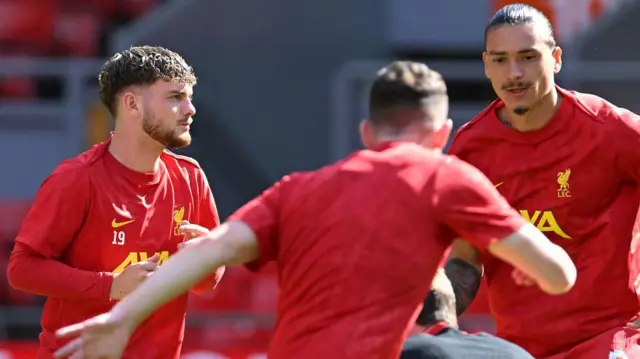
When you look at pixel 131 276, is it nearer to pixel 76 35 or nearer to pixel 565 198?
pixel 565 198

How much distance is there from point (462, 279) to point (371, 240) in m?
1.37

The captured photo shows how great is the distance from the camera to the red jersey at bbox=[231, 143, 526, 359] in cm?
404

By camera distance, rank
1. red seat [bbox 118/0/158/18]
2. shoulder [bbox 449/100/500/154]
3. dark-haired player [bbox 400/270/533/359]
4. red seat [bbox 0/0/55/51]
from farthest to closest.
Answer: red seat [bbox 118/0/158/18] → red seat [bbox 0/0/55/51] → shoulder [bbox 449/100/500/154] → dark-haired player [bbox 400/270/533/359]

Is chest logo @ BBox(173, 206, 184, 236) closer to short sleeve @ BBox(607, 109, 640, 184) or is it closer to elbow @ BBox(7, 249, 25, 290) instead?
elbow @ BBox(7, 249, 25, 290)

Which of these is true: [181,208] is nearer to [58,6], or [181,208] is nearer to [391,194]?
[391,194]

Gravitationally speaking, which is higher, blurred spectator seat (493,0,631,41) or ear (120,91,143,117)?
ear (120,91,143,117)

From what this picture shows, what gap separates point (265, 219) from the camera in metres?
4.09

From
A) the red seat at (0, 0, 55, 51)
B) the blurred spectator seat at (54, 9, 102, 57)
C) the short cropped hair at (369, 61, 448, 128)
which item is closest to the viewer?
the short cropped hair at (369, 61, 448, 128)

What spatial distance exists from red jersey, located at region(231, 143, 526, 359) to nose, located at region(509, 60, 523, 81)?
53.5 inches

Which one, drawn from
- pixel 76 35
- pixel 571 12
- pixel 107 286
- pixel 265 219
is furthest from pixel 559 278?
pixel 76 35

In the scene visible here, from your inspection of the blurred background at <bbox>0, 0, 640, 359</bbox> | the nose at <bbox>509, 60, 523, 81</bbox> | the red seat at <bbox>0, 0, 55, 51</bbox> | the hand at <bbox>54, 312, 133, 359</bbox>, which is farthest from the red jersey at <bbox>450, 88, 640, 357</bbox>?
the red seat at <bbox>0, 0, 55, 51</bbox>

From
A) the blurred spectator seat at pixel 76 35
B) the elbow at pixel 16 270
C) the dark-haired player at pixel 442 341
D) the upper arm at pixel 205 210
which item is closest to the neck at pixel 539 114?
the dark-haired player at pixel 442 341

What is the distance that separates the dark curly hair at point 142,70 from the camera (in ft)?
18.3

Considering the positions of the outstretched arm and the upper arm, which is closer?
the outstretched arm
